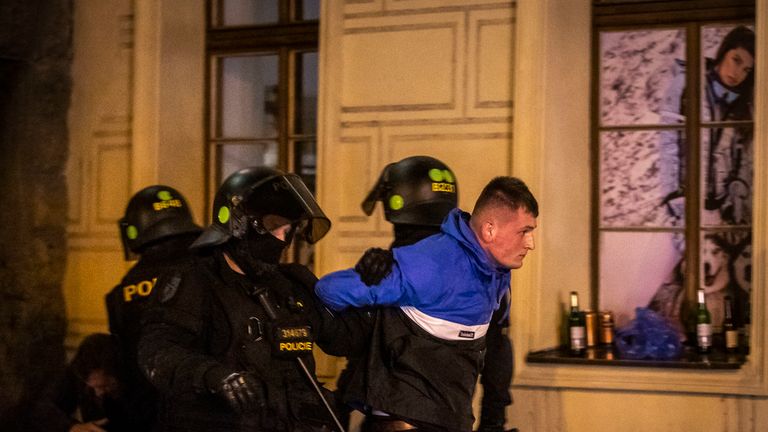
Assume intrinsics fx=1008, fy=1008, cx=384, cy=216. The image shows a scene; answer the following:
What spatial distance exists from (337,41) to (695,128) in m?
1.96

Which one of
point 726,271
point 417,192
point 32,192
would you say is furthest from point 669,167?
point 32,192

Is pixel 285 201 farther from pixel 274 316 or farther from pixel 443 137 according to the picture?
pixel 443 137

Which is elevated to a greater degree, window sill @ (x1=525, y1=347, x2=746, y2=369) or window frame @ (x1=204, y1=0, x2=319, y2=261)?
window frame @ (x1=204, y1=0, x2=319, y2=261)

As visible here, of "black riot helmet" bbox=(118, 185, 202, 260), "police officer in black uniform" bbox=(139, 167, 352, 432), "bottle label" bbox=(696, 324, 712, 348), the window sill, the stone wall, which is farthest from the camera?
the stone wall

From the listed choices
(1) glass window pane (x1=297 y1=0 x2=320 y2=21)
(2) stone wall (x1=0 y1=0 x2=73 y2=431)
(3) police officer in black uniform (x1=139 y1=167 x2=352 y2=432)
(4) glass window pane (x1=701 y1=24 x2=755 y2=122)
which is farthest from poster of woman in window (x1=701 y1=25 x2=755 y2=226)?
(2) stone wall (x1=0 y1=0 x2=73 y2=431)

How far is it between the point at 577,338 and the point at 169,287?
8.81 ft

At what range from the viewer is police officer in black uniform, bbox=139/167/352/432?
9.62 ft

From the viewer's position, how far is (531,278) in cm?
501

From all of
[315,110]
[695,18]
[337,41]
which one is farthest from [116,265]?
[695,18]

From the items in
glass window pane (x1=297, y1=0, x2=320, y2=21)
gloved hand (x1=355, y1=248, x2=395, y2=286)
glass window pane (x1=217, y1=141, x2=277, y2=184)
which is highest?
glass window pane (x1=297, y1=0, x2=320, y2=21)

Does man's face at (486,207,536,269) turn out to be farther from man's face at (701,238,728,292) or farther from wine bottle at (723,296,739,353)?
man's face at (701,238,728,292)

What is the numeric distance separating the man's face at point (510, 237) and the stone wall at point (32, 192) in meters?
3.68

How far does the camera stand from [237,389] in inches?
107

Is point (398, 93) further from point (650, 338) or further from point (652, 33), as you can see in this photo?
point (650, 338)
